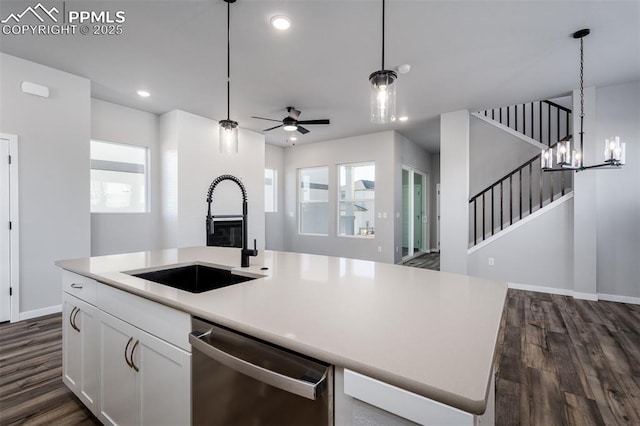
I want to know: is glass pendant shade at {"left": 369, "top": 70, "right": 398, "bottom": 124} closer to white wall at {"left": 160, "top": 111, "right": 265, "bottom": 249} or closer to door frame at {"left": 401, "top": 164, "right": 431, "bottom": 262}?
white wall at {"left": 160, "top": 111, "right": 265, "bottom": 249}

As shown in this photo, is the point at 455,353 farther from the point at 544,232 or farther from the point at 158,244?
the point at 158,244

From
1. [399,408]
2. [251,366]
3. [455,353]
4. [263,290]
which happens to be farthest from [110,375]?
[455,353]

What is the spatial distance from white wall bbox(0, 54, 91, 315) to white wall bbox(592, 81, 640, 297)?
6877 mm

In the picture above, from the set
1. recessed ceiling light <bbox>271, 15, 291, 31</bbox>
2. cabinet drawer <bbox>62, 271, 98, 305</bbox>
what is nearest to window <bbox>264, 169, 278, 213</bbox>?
recessed ceiling light <bbox>271, 15, 291, 31</bbox>

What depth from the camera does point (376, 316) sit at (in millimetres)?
963

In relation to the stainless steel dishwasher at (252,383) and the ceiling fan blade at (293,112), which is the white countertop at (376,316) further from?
the ceiling fan blade at (293,112)

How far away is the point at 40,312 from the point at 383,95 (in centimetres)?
437

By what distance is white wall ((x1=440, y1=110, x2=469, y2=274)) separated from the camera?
4770mm

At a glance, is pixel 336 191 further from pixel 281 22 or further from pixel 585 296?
pixel 585 296

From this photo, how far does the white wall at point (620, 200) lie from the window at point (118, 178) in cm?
694

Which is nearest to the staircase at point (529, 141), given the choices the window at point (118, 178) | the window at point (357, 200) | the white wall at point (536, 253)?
the white wall at point (536, 253)


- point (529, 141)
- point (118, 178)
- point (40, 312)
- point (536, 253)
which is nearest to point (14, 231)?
point (40, 312)

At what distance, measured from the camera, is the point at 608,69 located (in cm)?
352

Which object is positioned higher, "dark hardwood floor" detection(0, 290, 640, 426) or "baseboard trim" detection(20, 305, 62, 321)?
"baseboard trim" detection(20, 305, 62, 321)
